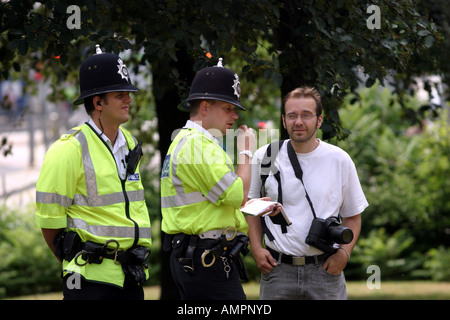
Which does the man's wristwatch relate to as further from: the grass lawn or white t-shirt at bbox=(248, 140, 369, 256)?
the grass lawn

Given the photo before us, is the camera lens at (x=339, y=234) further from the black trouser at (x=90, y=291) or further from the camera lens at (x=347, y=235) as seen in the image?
the black trouser at (x=90, y=291)

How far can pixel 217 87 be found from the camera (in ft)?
14.2

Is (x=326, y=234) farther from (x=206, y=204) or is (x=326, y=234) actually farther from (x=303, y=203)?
(x=206, y=204)

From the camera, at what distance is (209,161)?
13.6ft

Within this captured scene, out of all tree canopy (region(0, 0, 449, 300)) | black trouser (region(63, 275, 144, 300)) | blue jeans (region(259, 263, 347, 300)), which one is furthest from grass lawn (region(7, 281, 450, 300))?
black trouser (region(63, 275, 144, 300))

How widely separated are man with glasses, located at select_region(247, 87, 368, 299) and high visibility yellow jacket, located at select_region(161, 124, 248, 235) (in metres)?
0.49

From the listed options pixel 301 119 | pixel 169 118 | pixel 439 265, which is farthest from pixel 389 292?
pixel 301 119

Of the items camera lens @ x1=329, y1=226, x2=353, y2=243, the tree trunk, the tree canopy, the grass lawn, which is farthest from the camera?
the grass lawn

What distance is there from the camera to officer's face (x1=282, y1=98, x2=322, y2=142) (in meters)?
4.62

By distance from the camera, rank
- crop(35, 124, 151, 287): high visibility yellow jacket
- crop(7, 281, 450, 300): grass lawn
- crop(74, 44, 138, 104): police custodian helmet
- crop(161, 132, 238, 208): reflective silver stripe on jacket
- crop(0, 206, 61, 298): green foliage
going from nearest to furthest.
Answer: crop(35, 124, 151, 287): high visibility yellow jacket
crop(161, 132, 238, 208): reflective silver stripe on jacket
crop(74, 44, 138, 104): police custodian helmet
crop(7, 281, 450, 300): grass lawn
crop(0, 206, 61, 298): green foliage

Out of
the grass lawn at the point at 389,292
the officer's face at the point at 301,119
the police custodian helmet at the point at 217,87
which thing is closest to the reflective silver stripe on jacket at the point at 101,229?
the police custodian helmet at the point at 217,87

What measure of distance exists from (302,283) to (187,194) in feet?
3.35

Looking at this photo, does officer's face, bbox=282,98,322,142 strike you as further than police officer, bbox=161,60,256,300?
Yes

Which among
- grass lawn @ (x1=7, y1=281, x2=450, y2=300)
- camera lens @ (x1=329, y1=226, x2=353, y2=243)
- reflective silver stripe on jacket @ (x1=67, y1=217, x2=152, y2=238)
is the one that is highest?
reflective silver stripe on jacket @ (x1=67, y1=217, x2=152, y2=238)
